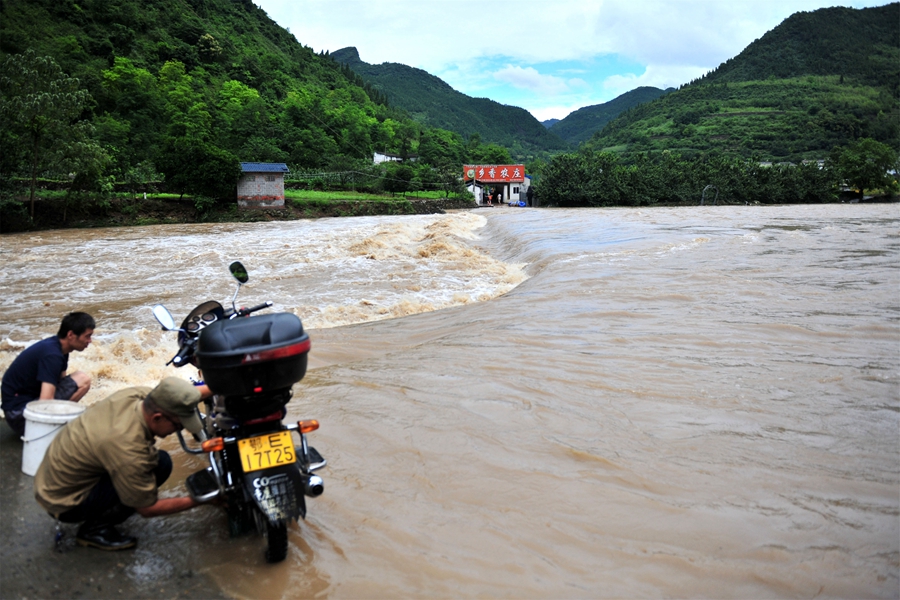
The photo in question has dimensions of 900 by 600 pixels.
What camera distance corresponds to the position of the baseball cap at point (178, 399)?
9.32 feet

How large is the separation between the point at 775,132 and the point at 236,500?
12500 centimetres

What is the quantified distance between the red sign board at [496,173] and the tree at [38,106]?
136 feet

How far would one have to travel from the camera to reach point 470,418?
15.8 feet

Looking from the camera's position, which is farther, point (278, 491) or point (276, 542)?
point (276, 542)

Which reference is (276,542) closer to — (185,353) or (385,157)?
(185,353)

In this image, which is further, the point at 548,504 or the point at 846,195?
the point at 846,195

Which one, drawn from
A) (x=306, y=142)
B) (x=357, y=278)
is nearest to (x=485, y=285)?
(x=357, y=278)

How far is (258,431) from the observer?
3.02m

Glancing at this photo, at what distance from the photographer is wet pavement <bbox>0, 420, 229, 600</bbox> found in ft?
8.84

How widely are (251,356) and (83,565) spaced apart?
1313mm

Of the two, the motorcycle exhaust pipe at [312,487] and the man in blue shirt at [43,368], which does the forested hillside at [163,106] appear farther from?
the motorcycle exhaust pipe at [312,487]

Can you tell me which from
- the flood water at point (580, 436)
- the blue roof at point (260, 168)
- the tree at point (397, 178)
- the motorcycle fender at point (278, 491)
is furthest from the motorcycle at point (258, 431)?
the tree at point (397, 178)

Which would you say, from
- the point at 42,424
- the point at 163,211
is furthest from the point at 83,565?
the point at 163,211

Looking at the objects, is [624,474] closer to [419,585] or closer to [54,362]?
[419,585]
